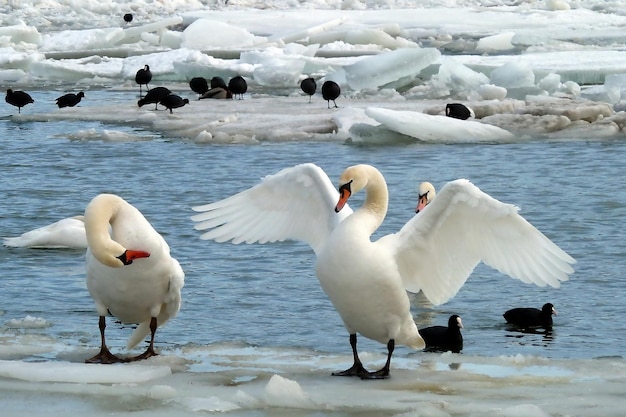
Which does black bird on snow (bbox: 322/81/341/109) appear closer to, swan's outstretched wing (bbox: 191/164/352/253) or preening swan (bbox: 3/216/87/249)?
preening swan (bbox: 3/216/87/249)

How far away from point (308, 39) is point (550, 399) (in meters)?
23.7

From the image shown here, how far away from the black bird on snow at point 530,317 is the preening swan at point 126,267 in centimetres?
253

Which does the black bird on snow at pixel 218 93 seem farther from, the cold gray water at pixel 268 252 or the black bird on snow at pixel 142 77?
the cold gray water at pixel 268 252

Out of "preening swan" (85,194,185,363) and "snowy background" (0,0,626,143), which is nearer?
"preening swan" (85,194,185,363)

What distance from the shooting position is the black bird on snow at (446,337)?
7621mm

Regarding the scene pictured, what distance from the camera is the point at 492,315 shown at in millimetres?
8750

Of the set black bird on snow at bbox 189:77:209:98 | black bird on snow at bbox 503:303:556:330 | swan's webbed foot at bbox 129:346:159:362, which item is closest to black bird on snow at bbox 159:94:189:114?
black bird on snow at bbox 189:77:209:98

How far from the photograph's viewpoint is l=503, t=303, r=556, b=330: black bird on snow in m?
8.26

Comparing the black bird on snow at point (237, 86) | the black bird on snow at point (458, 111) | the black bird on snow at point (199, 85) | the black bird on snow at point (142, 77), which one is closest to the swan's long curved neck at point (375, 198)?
the black bird on snow at point (458, 111)

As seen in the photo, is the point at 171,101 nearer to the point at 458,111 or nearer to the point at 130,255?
the point at 458,111

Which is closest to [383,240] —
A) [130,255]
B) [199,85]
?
[130,255]

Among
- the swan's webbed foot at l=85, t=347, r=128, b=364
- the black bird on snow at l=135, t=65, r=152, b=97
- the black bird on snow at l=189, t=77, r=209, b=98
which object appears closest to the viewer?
the swan's webbed foot at l=85, t=347, r=128, b=364

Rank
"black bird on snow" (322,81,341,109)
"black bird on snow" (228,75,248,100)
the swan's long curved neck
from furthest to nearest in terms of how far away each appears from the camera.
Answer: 1. "black bird on snow" (228,75,248,100)
2. "black bird on snow" (322,81,341,109)
3. the swan's long curved neck

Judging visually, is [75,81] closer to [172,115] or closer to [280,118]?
[172,115]
